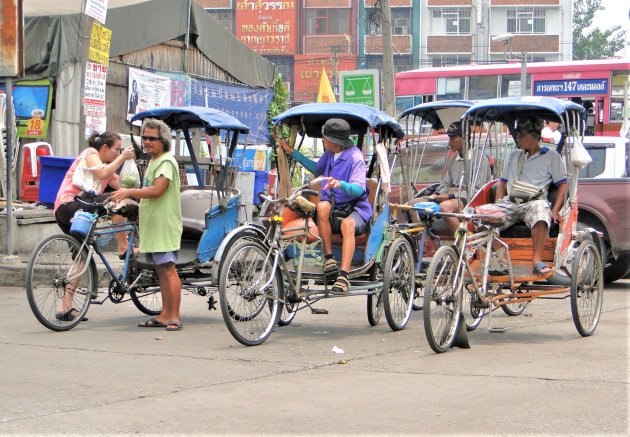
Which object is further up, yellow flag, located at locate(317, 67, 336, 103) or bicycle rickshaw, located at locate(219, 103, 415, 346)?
yellow flag, located at locate(317, 67, 336, 103)

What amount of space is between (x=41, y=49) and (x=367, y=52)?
2114 inches

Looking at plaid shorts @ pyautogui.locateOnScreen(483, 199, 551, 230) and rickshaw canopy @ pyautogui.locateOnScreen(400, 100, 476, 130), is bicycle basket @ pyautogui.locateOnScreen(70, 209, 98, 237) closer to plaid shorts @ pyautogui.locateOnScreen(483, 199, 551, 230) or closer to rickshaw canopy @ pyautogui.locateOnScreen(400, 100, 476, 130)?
plaid shorts @ pyautogui.locateOnScreen(483, 199, 551, 230)

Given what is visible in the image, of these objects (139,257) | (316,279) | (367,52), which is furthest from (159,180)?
(367,52)

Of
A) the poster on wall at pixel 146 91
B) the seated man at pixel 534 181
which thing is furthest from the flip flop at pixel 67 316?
the poster on wall at pixel 146 91

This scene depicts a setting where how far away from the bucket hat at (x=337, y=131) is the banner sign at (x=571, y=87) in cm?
1984

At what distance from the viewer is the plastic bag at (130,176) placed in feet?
31.9

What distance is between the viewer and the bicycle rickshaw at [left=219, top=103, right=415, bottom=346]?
8438 millimetres

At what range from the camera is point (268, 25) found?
7056 cm

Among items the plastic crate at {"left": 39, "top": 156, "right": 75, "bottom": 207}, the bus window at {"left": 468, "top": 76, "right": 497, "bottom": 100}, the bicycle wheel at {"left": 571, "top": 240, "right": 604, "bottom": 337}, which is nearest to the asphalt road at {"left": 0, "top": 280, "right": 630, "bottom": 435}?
the bicycle wheel at {"left": 571, "top": 240, "right": 604, "bottom": 337}

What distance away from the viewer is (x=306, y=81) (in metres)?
71.1

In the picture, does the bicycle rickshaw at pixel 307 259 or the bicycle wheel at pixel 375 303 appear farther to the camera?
the bicycle wheel at pixel 375 303

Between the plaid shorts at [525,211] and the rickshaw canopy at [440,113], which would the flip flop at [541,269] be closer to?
the plaid shorts at [525,211]

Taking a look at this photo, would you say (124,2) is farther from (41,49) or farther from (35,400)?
(35,400)

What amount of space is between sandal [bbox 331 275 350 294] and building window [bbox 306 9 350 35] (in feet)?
207
